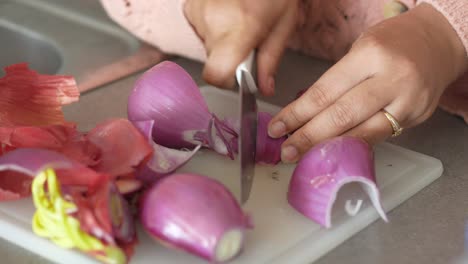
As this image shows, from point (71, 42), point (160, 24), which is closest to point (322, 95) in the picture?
point (160, 24)

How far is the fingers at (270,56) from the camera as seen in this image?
89cm

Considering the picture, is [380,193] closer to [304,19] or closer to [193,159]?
[193,159]

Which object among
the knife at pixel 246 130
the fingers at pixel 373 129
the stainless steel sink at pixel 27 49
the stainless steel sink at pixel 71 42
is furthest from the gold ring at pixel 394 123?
the stainless steel sink at pixel 27 49

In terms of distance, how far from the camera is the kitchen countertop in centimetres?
64

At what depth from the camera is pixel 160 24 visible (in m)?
1.02

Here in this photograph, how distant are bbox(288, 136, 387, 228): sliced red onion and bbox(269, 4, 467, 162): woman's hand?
0.07m

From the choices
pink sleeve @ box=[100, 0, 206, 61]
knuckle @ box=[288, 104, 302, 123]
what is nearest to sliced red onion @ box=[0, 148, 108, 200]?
knuckle @ box=[288, 104, 302, 123]

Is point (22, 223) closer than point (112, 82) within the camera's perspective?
Yes

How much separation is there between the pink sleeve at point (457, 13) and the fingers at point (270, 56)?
18 centimetres

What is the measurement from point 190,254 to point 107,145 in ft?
0.45

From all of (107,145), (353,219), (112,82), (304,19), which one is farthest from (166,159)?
(304,19)

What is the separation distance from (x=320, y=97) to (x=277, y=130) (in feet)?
0.17

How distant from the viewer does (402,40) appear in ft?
2.52

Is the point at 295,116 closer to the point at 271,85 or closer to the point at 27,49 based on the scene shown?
the point at 271,85
